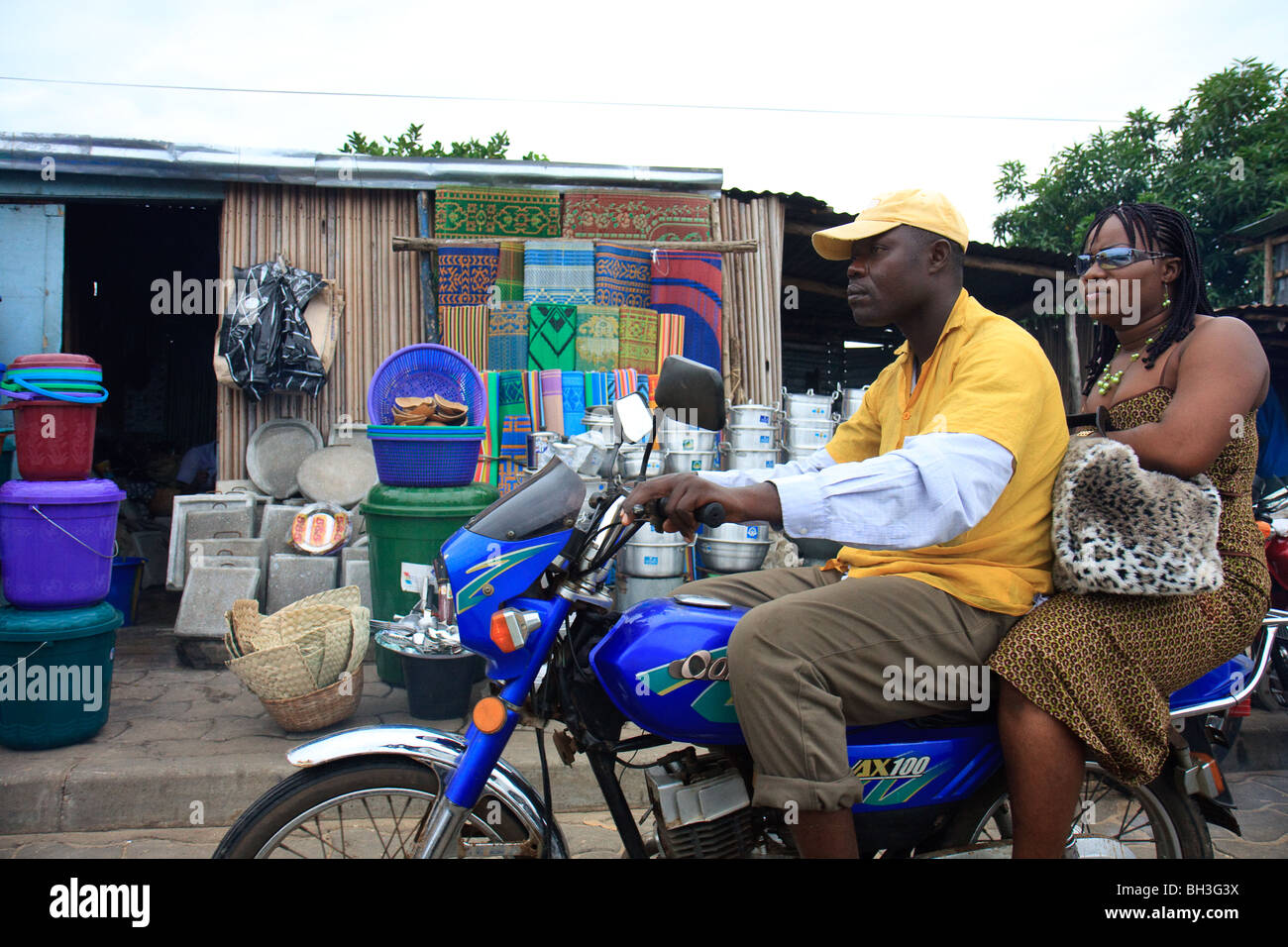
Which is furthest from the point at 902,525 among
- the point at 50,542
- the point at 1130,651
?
the point at 50,542

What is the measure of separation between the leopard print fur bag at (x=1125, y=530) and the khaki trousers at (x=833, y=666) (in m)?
0.22

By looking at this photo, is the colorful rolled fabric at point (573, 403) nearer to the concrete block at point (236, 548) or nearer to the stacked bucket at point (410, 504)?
the stacked bucket at point (410, 504)

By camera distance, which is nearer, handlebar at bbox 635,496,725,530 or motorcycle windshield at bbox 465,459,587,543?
handlebar at bbox 635,496,725,530

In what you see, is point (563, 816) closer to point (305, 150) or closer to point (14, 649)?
point (14, 649)

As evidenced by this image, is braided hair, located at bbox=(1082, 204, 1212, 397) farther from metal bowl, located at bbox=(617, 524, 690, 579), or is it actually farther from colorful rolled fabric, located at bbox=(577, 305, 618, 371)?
colorful rolled fabric, located at bbox=(577, 305, 618, 371)

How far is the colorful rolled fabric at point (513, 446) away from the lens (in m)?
6.43

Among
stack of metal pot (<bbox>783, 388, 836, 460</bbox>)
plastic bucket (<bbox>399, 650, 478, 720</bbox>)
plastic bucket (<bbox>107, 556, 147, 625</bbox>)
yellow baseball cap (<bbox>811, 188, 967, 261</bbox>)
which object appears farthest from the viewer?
plastic bucket (<bbox>107, 556, 147, 625</bbox>)

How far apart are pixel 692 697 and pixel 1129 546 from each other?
101cm

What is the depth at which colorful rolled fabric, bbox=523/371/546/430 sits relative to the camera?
6441 mm

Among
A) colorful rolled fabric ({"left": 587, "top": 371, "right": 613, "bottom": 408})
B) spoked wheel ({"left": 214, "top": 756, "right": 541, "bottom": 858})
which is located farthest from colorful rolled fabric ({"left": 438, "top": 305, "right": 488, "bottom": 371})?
spoked wheel ({"left": 214, "top": 756, "right": 541, "bottom": 858})

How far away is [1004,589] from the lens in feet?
6.24

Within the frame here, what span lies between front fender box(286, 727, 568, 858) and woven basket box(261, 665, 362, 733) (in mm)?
2220

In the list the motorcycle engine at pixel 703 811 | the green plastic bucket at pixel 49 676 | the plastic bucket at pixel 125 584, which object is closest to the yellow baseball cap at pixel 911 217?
the motorcycle engine at pixel 703 811

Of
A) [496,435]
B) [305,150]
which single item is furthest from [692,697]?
[305,150]
